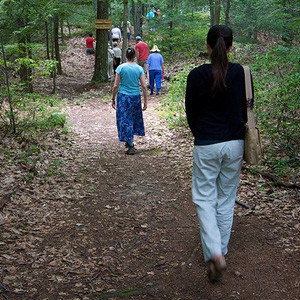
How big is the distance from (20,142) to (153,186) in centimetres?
324

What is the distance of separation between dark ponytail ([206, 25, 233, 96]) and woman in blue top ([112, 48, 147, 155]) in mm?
4473

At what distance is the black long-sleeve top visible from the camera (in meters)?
3.21

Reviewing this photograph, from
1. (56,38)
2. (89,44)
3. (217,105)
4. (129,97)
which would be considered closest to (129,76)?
(129,97)

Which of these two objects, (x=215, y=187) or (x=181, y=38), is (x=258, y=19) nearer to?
(x=181, y=38)

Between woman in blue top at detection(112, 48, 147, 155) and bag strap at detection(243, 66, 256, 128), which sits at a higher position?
bag strap at detection(243, 66, 256, 128)

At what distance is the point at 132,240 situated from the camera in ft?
14.5

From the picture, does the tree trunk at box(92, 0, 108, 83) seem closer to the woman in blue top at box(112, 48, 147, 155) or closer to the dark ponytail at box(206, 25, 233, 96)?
the woman in blue top at box(112, 48, 147, 155)

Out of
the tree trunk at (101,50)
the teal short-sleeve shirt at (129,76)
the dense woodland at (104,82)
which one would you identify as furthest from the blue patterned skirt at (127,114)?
the tree trunk at (101,50)

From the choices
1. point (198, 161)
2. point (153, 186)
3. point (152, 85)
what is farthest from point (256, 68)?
point (152, 85)

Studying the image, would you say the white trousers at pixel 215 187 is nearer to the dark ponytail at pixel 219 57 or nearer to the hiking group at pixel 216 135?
the hiking group at pixel 216 135

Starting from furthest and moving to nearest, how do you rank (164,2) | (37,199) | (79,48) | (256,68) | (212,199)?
1. (79,48)
2. (164,2)
3. (256,68)
4. (37,199)
5. (212,199)

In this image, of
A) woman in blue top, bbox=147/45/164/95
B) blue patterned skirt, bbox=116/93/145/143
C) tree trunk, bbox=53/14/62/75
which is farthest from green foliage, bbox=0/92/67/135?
tree trunk, bbox=53/14/62/75

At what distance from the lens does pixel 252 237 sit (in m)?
4.25

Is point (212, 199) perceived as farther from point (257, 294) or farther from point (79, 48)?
point (79, 48)
